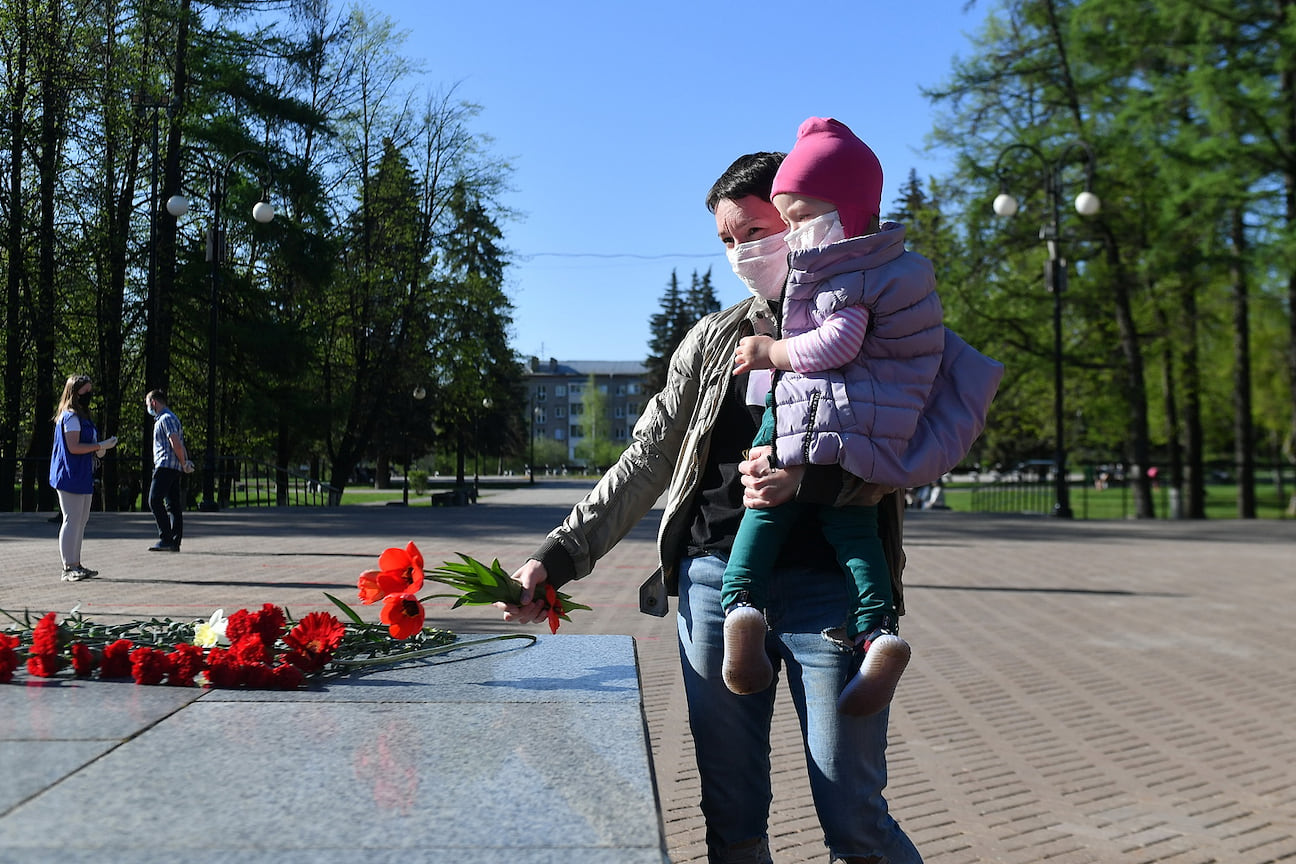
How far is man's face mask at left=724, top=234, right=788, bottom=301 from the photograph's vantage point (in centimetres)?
228

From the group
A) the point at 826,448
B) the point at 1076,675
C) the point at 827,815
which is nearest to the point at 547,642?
the point at 827,815

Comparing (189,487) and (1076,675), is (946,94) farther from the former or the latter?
(1076,675)

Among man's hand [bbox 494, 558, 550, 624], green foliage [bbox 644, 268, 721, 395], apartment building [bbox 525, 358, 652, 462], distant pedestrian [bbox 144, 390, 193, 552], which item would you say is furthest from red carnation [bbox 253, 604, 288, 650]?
apartment building [bbox 525, 358, 652, 462]

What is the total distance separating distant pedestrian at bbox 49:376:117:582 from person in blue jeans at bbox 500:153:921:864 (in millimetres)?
8077

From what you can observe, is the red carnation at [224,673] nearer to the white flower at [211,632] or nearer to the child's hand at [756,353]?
the white flower at [211,632]

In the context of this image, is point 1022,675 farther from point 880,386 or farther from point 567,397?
point 567,397

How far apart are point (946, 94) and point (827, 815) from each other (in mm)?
25162

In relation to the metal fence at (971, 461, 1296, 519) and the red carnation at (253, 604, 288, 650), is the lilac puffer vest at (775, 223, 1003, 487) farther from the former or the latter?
the metal fence at (971, 461, 1296, 519)

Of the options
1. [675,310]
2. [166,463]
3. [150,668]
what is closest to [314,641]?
[150,668]

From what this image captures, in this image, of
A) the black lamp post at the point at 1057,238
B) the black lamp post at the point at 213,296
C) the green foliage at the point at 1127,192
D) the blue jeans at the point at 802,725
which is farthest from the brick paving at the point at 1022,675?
the green foliage at the point at 1127,192

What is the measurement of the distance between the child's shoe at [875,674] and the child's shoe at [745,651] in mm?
163

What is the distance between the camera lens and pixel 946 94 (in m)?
25.0

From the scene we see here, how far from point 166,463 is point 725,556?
33.5ft

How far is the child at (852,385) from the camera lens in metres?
1.96
